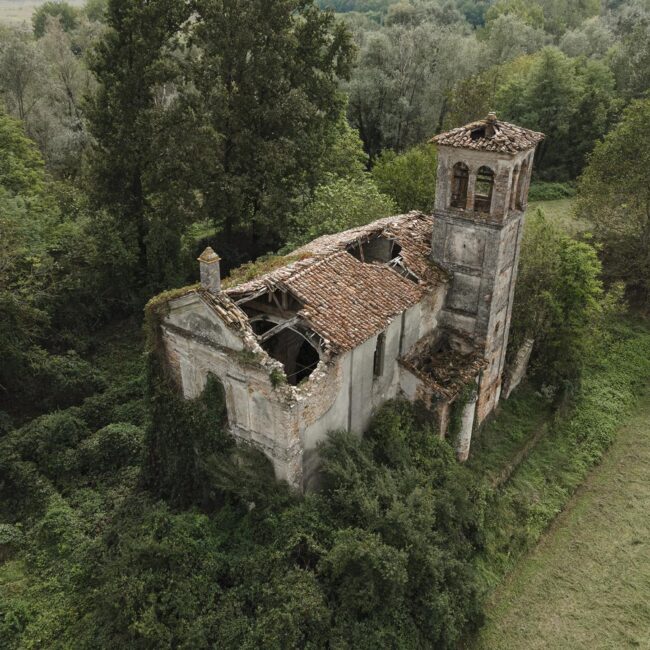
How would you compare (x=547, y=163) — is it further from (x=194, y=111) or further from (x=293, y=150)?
(x=194, y=111)

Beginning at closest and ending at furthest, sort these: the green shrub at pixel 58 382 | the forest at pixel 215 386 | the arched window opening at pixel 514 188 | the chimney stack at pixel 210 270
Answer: the chimney stack at pixel 210 270, the forest at pixel 215 386, the arched window opening at pixel 514 188, the green shrub at pixel 58 382

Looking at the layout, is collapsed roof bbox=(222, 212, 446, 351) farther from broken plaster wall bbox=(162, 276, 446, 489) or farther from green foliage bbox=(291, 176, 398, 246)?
green foliage bbox=(291, 176, 398, 246)

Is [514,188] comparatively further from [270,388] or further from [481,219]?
[270,388]

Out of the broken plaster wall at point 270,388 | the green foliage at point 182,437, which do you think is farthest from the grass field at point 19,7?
the broken plaster wall at point 270,388

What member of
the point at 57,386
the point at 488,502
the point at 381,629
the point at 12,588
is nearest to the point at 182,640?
the point at 381,629

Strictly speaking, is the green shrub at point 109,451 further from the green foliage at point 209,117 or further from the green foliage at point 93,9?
the green foliage at point 93,9

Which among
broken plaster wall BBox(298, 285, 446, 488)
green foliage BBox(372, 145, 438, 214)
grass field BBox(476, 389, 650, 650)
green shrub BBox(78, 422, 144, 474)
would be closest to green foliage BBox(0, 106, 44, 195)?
green shrub BBox(78, 422, 144, 474)
